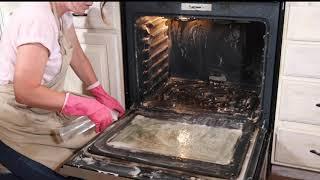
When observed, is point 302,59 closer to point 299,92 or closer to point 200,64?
Answer: point 299,92

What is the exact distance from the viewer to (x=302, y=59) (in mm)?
1157

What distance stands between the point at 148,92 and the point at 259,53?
0.49 m

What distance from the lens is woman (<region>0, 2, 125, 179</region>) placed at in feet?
2.98

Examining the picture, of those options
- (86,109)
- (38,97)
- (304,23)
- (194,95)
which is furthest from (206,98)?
(38,97)

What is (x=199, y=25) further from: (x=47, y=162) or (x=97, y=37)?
(x=47, y=162)

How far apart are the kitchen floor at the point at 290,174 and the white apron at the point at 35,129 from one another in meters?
0.73

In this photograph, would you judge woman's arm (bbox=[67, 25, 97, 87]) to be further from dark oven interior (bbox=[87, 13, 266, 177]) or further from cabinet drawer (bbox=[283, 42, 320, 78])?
cabinet drawer (bbox=[283, 42, 320, 78])

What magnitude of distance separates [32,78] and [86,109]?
6.8 inches

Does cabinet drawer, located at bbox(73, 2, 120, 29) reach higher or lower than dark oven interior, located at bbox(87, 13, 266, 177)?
higher

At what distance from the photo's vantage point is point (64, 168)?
40.8 inches

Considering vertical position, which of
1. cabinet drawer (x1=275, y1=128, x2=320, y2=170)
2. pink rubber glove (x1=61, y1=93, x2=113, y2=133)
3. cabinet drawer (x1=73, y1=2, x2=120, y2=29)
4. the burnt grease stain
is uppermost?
cabinet drawer (x1=73, y1=2, x2=120, y2=29)

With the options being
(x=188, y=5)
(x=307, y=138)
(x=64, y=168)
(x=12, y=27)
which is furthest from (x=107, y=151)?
(x=307, y=138)

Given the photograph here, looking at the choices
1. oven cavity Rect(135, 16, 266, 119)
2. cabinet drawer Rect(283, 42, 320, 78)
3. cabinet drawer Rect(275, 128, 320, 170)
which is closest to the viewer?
cabinet drawer Rect(283, 42, 320, 78)

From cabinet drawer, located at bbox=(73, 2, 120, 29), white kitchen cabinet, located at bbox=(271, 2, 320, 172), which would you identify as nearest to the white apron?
cabinet drawer, located at bbox=(73, 2, 120, 29)
